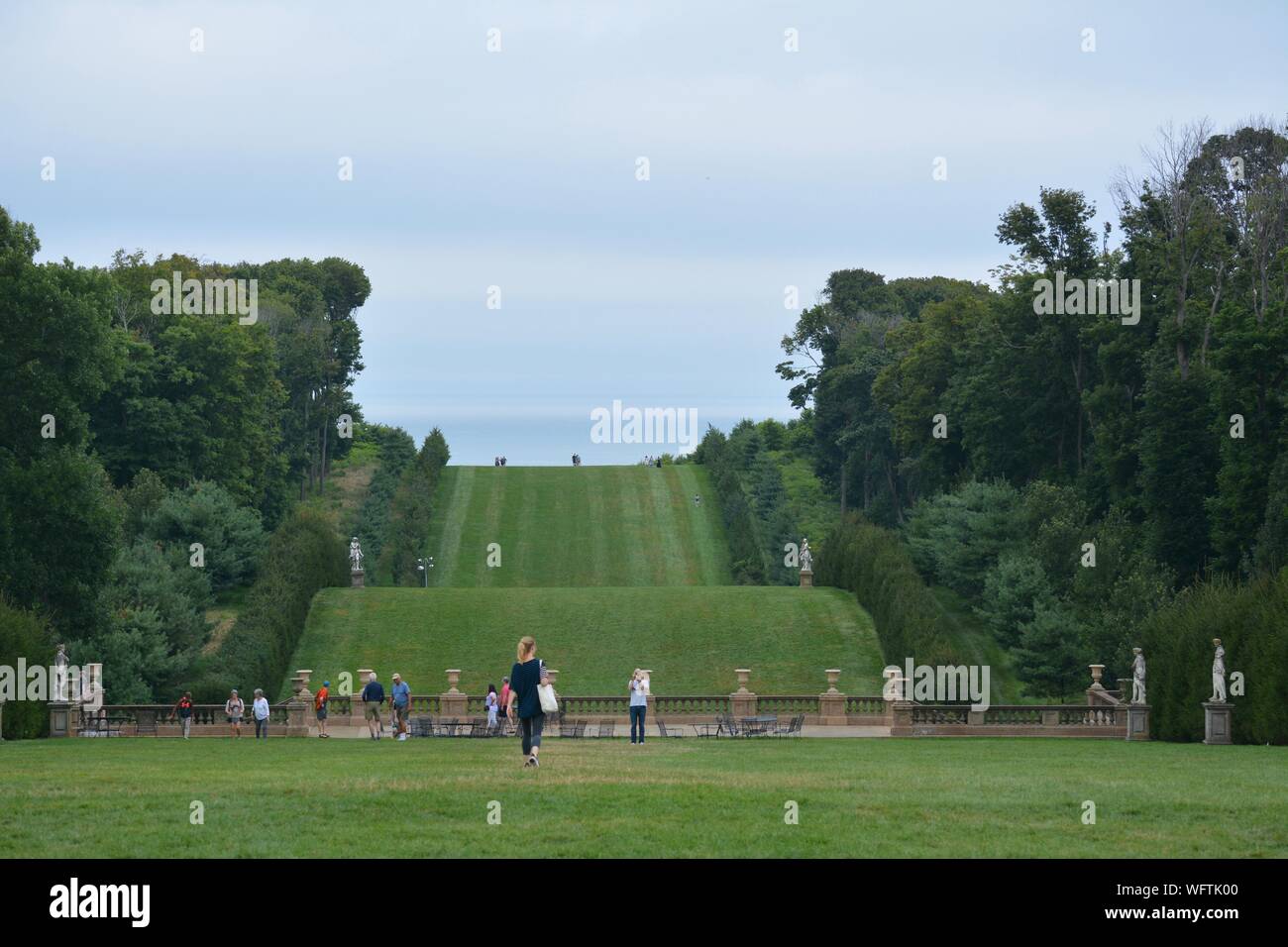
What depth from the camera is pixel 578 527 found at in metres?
119

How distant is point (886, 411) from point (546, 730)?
216 ft

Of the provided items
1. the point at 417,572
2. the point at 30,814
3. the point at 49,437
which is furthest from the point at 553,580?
the point at 30,814

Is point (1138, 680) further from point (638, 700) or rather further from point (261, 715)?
point (261, 715)

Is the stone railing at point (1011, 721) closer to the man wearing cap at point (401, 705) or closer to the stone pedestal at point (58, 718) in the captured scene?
the man wearing cap at point (401, 705)

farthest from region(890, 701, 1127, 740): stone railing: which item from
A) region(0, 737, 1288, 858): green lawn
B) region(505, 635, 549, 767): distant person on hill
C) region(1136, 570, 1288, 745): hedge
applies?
region(505, 635, 549, 767): distant person on hill

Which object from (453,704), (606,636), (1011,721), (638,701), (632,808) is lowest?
(1011,721)

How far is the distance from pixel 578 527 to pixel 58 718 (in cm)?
7018

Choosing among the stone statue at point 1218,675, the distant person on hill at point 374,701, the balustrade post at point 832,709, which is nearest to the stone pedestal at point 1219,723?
the stone statue at point 1218,675

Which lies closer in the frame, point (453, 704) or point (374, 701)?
point (374, 701)

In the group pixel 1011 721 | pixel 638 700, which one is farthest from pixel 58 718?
pixel 1011 721

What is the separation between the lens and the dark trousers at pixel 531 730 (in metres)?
26.7

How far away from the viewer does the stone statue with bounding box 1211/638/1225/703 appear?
44.9 meters

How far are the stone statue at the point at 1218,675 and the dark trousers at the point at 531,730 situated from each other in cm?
2331
